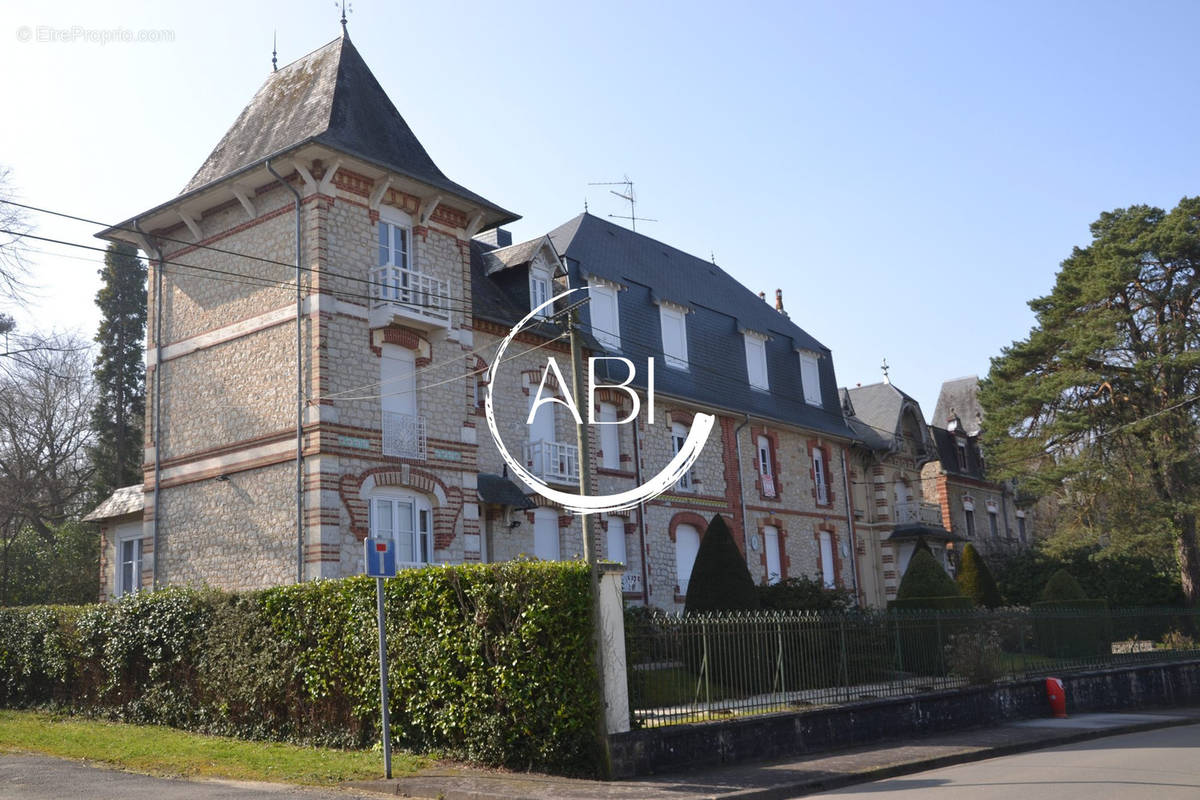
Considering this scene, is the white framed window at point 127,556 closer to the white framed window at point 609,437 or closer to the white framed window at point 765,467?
the white framed window at point 609,437

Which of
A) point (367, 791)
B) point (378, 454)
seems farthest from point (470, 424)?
point (367, 791)

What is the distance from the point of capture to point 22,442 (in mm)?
33812

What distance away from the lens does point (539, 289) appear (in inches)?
919

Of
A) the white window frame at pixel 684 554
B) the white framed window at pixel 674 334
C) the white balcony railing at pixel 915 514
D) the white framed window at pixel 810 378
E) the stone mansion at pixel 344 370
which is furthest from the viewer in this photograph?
the white balcony railing at pixel 915 514

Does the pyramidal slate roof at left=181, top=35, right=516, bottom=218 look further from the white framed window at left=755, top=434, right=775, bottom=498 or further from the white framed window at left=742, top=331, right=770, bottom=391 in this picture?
the white framed window at left=755, top=434, right=775, bottom=498

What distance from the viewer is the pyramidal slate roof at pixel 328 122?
752 inches

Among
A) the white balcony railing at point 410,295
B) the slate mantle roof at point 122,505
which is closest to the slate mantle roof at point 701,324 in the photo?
the white balcony railing at point 410,295

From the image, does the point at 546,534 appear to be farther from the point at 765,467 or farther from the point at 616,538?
the point at 765,467

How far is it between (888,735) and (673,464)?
12.4 meters

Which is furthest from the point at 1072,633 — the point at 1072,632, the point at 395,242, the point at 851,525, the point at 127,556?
the point at 127,556

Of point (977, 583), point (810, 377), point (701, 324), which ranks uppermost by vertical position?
point (701, 324)

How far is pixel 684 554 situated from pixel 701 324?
6380 mm

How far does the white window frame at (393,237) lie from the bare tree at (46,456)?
51.9 feet

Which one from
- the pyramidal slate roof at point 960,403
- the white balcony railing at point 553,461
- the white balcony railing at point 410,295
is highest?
the pyramidal slate roof at point 960,403
